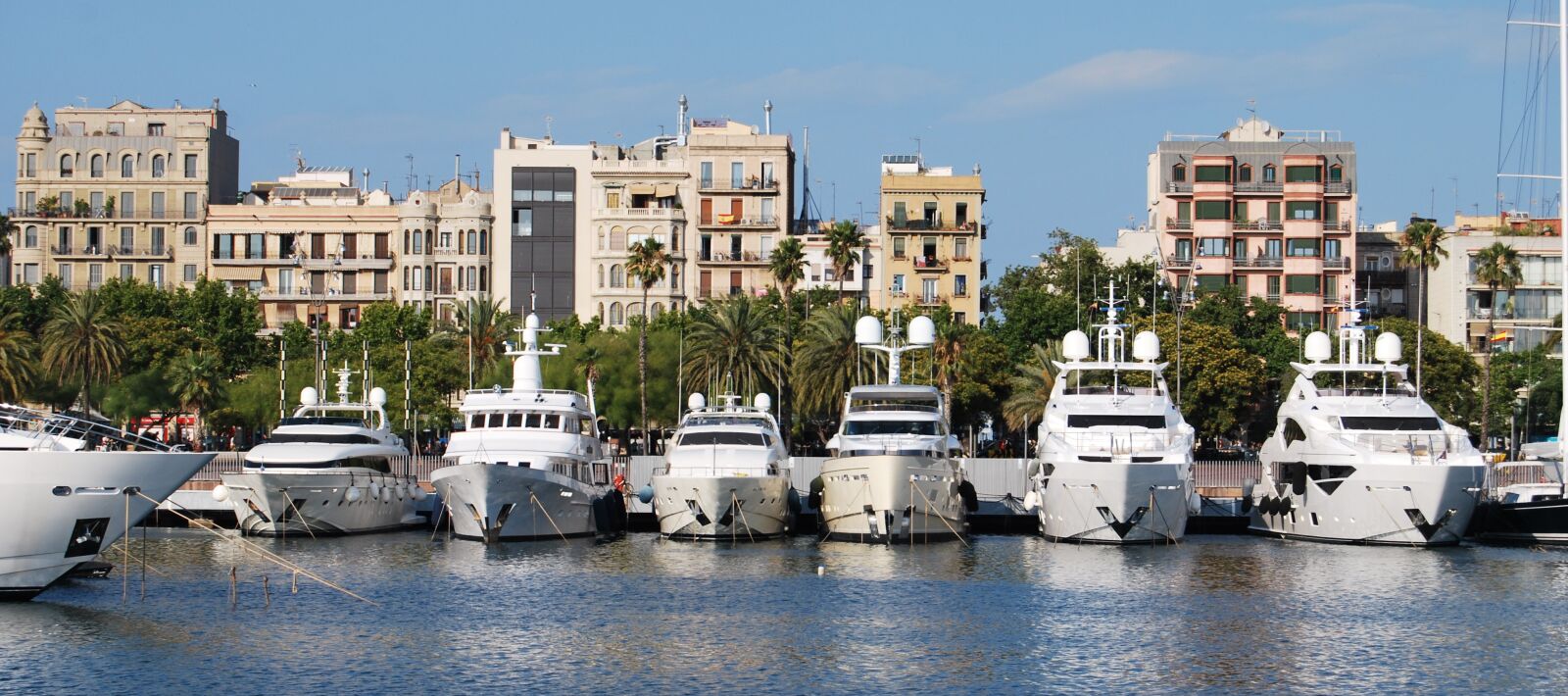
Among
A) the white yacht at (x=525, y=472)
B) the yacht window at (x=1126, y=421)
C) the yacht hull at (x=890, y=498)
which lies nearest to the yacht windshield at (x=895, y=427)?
the yacht hull at (x=890, y=498)

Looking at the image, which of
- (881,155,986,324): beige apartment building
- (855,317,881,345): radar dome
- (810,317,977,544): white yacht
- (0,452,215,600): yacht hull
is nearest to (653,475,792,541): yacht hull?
(810,317,977,544): white yacht

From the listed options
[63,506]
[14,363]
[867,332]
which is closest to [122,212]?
[14,363]

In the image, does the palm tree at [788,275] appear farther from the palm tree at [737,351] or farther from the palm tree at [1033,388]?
the palm tree at [1033,388]

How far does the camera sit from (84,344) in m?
95.2

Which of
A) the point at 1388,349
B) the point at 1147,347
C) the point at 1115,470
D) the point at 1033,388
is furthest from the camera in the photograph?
the point at 1033,388

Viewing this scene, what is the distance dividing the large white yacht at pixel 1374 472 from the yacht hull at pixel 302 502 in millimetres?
31047

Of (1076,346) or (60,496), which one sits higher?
(1076,346)

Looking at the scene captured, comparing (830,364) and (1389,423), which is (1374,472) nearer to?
(1389,423)

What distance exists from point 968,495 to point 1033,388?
28472mm

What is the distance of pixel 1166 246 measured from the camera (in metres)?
130

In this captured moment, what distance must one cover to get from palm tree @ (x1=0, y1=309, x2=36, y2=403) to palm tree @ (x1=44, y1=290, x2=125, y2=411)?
165 cm

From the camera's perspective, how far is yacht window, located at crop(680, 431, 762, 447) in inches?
2581

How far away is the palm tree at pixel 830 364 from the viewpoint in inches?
3639

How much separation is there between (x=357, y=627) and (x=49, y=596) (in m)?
8.46
